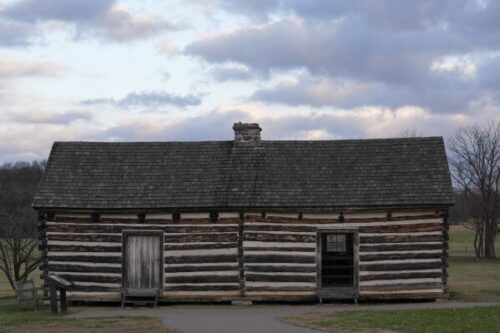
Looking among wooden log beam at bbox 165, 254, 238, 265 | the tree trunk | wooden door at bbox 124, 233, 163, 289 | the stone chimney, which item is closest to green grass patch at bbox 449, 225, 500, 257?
Answer: the tree trunk

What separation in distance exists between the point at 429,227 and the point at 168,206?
7.83m

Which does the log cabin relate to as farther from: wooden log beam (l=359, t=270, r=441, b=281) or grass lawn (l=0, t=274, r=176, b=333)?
grass lawn (l=0, t=274, r=176, b=333)

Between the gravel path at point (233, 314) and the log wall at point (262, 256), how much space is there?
0.64 meters

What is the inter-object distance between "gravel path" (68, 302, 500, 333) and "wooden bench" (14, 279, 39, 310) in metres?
1.51

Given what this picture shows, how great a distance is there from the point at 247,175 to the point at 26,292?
7493mm

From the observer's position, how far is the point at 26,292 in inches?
837

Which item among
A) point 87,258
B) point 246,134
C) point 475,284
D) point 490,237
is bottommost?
point 475,284

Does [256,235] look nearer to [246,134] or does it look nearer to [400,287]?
[246,134]

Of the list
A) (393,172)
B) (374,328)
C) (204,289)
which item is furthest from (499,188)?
(374,328)

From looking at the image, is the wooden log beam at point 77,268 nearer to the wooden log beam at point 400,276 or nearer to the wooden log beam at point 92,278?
the wooden log beam at point 92,278

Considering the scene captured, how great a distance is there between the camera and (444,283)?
21.4 metres

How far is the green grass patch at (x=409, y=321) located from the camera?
14750mm

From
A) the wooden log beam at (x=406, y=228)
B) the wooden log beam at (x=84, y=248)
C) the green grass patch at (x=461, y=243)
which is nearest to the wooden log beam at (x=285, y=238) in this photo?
the wooden log beam at (x=406, y=228)

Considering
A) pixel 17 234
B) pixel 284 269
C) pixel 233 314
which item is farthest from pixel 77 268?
pixel 17 234
